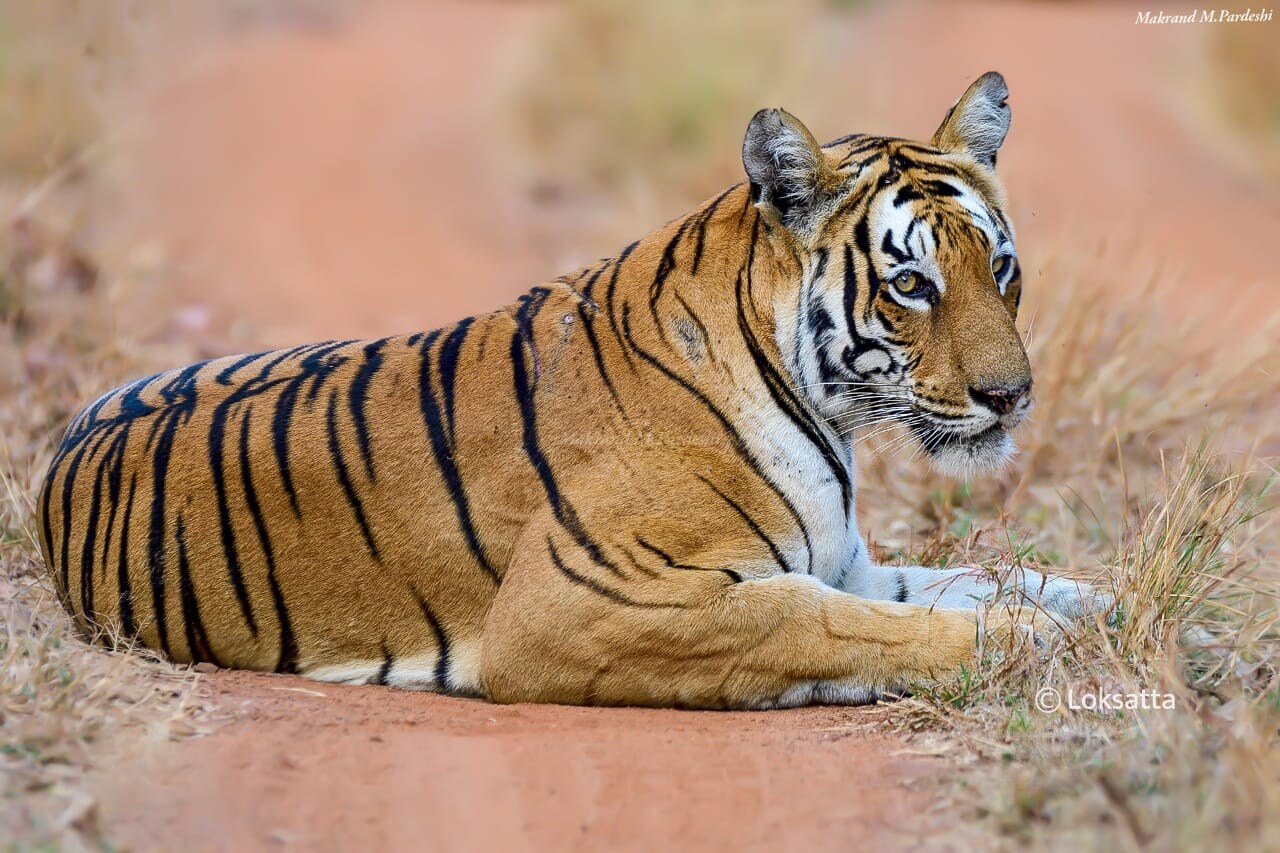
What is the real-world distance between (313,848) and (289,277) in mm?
8716

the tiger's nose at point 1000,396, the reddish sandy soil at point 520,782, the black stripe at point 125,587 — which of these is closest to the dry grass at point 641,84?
the black stripe at point 125,587

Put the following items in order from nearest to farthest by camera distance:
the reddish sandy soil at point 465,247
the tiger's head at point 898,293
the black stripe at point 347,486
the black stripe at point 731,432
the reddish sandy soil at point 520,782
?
the reddish sandy soil at point 520,782 → the reddish sandy soil at point 465,247 → the tiger's head at point 898,293 → the black stripe at point 731,432 → the black stripe at point 347,486

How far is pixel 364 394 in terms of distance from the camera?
457 centimetres

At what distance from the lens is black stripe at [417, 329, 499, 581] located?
436 centimetres

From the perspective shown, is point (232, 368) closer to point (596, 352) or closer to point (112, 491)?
point (112, 491)

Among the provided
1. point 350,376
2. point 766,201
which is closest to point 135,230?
point 350,376

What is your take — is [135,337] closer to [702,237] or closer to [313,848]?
[702,237]

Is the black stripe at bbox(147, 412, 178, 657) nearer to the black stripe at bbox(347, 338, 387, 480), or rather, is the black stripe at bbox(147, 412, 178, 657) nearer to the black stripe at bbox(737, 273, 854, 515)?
the black stripe at bbox(347, 338, 387, 480)

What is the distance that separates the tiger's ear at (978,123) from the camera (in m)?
4.62

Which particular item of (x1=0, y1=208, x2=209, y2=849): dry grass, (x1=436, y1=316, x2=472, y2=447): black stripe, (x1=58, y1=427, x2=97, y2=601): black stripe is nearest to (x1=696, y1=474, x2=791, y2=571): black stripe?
(x1=436, y1=316, x2=472, y2=447): black stripe

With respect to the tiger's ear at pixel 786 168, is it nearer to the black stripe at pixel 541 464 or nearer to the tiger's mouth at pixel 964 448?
the tiger's mouth at pixel 964 448

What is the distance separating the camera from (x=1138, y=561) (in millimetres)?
4258

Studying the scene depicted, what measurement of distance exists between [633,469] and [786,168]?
3.19 feet

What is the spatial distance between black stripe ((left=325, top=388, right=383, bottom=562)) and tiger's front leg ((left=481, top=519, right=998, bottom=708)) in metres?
0.48
